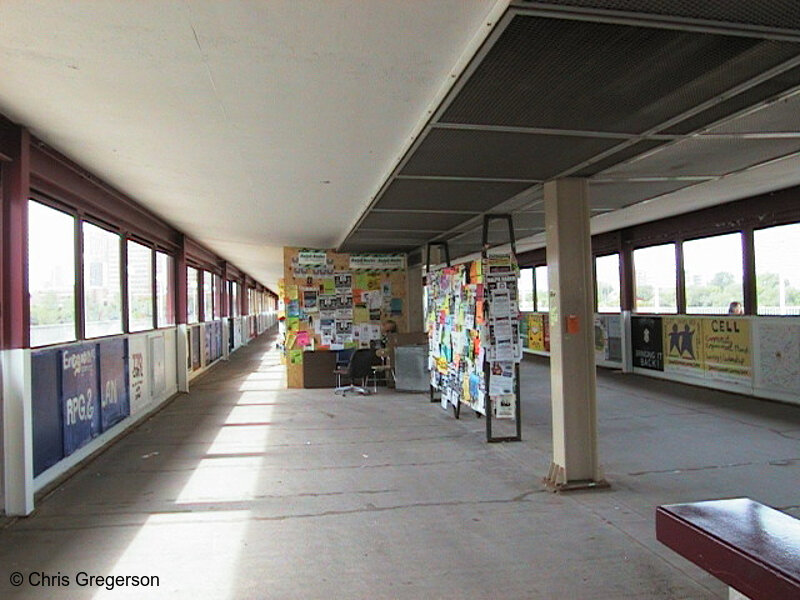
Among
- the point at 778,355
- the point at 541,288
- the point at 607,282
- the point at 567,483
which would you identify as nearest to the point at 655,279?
the point at 607,282

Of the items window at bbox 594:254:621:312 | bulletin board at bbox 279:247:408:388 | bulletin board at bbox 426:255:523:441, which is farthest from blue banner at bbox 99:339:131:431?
window at bbox 594:254:621:312

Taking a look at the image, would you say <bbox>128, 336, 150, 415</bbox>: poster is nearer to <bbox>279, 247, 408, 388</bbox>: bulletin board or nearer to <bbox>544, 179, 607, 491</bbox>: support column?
<bbox>279, 247, 408, 388</bbox>: bulletin board

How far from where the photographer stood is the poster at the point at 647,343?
33.8 feet

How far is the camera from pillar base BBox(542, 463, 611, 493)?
169 inches

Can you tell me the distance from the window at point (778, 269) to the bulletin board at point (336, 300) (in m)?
5.76

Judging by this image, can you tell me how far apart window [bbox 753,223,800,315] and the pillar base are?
208 inches

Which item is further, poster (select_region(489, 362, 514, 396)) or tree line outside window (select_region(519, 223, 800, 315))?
tree line outside window (select_region(519, 223, 800, 315))

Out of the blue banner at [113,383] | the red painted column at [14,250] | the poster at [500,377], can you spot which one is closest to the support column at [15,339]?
the red painted column at [14,250]

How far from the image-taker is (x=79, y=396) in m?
5.23

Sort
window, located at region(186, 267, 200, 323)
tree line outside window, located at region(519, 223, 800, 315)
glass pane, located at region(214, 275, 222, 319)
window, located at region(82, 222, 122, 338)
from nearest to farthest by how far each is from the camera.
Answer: window, located at region(82, 222, 122, 338)
tree line outside window, located at region(519, 223, 800, 315)
window, located at region(186, 267, 200, 323)
glass pane, located at region(214, 275, 222, 319)

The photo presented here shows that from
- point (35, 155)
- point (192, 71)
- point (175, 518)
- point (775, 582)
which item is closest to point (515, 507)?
point (175, 518)

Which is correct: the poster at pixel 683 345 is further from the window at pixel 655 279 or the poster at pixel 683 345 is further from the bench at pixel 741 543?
the bench at pixel 741 543

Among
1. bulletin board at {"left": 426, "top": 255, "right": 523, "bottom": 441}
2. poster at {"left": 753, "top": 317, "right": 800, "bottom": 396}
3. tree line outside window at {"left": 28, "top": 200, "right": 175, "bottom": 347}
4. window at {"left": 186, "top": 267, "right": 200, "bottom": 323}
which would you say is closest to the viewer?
tree line outside window at {"left": 28, "top": 200, "right": 175, "bottom": 347}

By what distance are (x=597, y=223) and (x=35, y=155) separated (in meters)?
8.65
